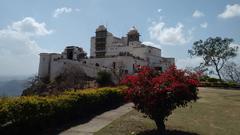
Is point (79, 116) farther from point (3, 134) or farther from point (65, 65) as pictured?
point (65, 65)

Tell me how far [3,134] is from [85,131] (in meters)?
4.03

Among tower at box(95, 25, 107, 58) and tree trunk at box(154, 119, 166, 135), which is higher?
tower at box(95, 25, 107, 58)

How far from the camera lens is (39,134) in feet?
40.9

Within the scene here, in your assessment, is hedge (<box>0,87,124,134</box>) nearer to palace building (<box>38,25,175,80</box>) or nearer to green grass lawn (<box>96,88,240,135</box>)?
green grass lawn (<box>96,88,240,135</box>)

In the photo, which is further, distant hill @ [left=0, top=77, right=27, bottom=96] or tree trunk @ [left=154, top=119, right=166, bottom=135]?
distant hill @ [left=0, top=77, right=27, bottom=96]

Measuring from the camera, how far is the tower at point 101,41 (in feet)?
269

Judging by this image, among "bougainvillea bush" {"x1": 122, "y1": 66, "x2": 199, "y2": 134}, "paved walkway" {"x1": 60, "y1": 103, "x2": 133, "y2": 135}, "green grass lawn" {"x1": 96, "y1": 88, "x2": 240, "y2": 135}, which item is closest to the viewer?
"bougainvillea bush" {"x1": 122, "y1": 66, "x2": 199, "y2": 134}

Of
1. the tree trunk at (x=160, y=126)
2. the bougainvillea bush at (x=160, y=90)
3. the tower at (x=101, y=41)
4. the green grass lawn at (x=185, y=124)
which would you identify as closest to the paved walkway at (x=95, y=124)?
the green grass lawn at (x=185, y=124)

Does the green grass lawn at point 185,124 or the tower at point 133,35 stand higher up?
the tower at point 133,35

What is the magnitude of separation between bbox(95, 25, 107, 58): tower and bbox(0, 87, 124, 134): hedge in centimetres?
6251

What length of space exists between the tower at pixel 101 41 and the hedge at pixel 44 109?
62.5 m

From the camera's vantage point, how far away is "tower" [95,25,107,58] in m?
81.8

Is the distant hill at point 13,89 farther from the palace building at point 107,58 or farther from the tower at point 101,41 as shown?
the tower at point 101,41

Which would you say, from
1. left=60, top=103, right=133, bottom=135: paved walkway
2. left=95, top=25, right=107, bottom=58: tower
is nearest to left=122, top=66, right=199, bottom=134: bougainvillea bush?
left=60, top=103, right=133, bottom=135: paved walkway
